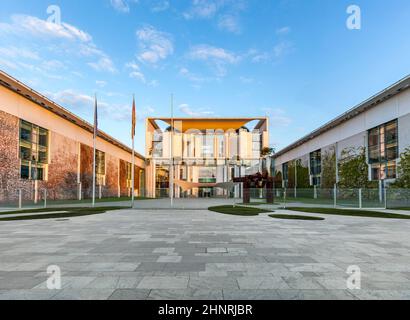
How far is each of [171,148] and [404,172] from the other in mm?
28945

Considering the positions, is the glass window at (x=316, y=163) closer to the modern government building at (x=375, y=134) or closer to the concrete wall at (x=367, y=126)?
the modern government building at (x=375, y=134)

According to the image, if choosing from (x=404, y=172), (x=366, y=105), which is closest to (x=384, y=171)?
(x=404, y=172)

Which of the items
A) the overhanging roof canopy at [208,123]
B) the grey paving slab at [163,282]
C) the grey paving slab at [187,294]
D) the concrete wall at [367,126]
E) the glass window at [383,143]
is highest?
the overhanging roof canopy at [208,123]

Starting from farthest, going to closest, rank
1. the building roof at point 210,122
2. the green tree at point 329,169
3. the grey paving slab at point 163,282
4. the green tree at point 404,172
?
the building roof at point 210,122 → the green tree at point 329,169 → the green tree at point 404,172 → the grey paving slab at point 163,282

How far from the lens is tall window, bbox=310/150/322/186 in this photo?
60250 mm

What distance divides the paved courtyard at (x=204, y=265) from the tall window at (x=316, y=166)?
2029 inches

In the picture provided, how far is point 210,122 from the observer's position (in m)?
71.0

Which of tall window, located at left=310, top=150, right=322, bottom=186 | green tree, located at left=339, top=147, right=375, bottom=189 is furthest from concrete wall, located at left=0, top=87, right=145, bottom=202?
tall window, located at left=310, top=150, right=322, bottom=186

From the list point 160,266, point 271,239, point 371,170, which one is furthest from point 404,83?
point 160,266

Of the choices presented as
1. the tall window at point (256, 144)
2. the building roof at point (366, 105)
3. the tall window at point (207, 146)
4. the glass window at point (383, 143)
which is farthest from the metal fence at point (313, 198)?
the tall window at point (207, 146)

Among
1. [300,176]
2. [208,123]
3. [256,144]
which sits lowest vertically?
[300,176]

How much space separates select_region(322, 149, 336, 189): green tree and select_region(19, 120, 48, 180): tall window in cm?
4707

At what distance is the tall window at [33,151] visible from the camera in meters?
35.3

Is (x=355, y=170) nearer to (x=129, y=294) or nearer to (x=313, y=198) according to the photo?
(x=313, y=198)
